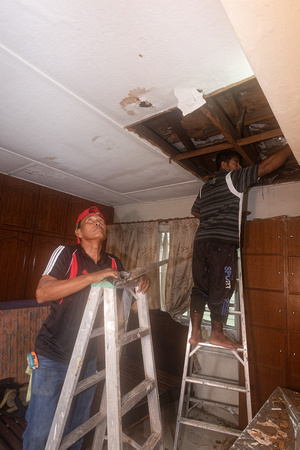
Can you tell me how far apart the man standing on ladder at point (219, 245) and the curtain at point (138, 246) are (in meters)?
1.70

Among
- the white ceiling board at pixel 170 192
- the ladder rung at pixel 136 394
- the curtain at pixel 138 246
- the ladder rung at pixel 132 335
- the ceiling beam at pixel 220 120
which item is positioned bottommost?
the ladder rung at pixel 136 394

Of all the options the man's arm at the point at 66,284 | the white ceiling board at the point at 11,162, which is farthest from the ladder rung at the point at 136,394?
the white ceiling board at the point at 11,162

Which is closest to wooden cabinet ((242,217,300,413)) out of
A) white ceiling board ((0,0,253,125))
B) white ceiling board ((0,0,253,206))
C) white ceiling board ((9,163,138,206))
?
white ceiling board ((0,0,253,206))

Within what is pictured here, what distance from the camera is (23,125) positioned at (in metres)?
2.15

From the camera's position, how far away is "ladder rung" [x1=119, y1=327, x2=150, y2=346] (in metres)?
1.22

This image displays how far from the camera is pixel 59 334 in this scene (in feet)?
4.86

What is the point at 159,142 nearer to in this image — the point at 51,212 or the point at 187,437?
the point at 51,212

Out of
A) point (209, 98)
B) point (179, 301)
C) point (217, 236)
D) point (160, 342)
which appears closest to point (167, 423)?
point (160, 342)

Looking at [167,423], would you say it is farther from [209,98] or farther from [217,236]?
[209,98]

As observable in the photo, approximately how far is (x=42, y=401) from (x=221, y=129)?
2.23m

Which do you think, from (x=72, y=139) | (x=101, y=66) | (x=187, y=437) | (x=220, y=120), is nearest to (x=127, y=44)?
(x=101, y=66)

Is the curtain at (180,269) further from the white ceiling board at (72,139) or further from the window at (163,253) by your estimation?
the white ceiling board at (72,139)

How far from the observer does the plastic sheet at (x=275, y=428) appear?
131cm

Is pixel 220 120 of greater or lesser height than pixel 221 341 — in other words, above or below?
above
